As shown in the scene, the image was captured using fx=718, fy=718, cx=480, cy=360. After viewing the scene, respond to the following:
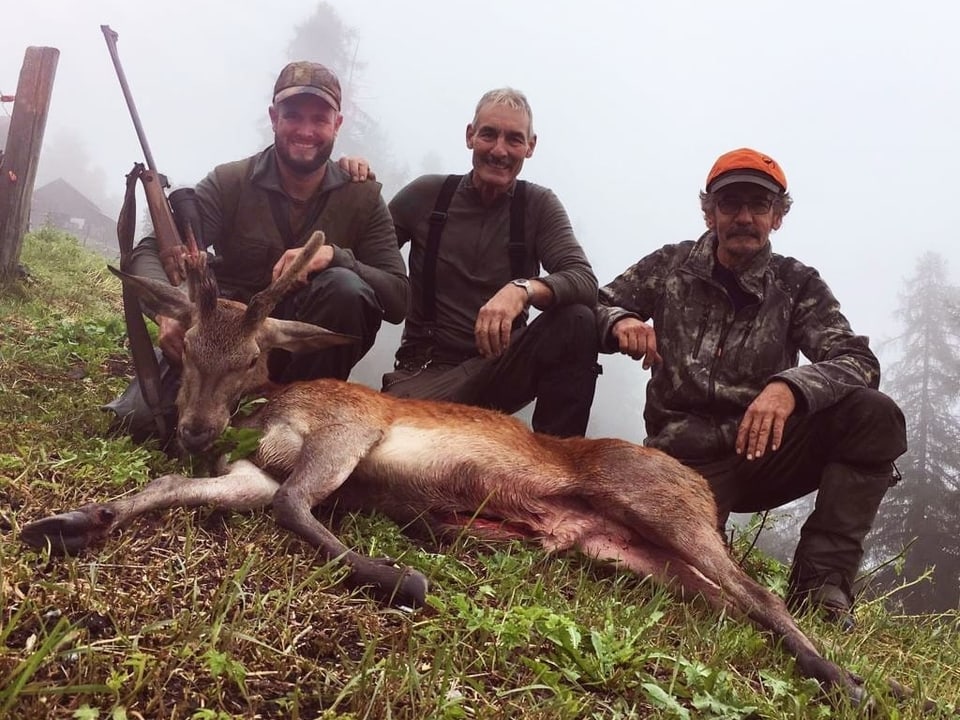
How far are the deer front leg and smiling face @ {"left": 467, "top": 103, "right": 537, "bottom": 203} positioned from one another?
271 centimetres

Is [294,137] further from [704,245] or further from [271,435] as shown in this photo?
[704,245]

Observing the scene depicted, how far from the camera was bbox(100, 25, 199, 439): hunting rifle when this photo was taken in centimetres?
408

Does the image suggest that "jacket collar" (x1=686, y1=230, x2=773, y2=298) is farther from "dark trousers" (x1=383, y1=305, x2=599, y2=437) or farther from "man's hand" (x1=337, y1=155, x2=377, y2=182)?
"man's hand" (x1=337, y1=155, x2=377, y2=182)

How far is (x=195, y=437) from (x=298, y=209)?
2346mm

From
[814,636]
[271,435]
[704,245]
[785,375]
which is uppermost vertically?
[704,245]

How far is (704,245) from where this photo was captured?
502cm

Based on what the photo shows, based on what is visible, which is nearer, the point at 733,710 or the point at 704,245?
the point at 733,710


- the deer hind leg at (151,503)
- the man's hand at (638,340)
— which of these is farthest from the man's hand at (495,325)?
the deer hind leg at (151,503)

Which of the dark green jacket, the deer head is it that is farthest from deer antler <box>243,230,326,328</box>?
the dark green jacket

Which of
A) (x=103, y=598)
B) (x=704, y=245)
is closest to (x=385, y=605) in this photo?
(x=103, y=598)

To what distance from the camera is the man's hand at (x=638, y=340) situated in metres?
4.51

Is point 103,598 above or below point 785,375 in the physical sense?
below

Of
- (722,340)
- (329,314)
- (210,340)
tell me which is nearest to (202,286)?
(210,340)

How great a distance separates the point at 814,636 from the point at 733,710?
1.21 meters
